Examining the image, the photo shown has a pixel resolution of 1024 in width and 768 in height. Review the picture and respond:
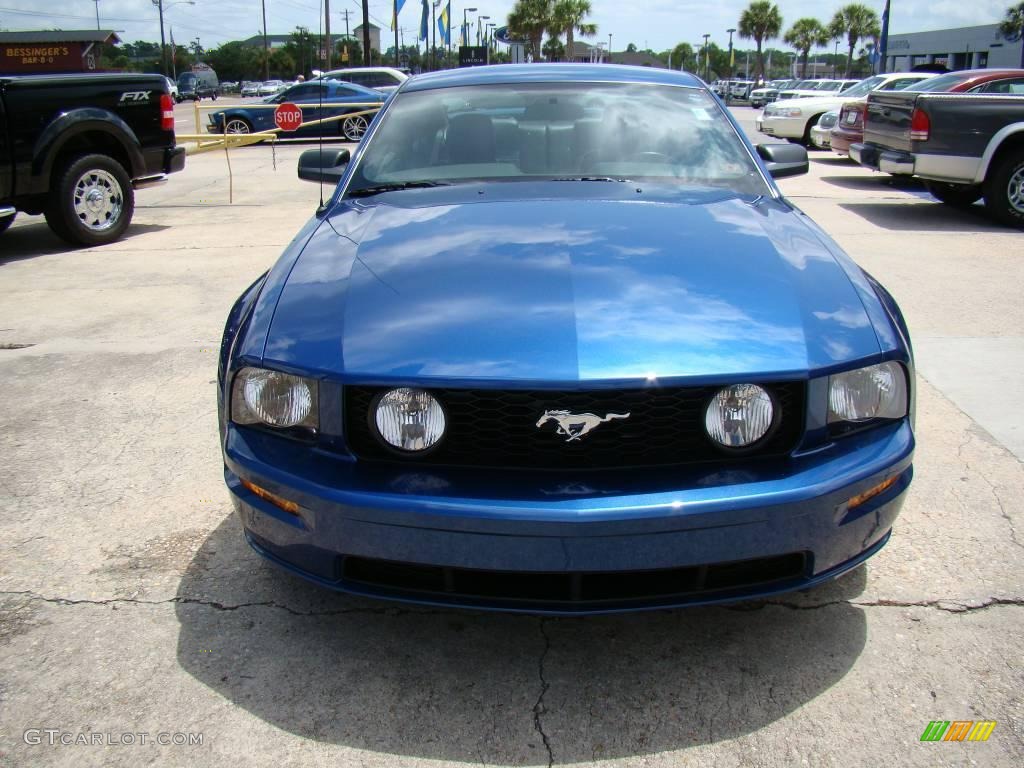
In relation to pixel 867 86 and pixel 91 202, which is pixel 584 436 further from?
pixel 867 86

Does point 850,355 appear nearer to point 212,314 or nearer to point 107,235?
point 212,314

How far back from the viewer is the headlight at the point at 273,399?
7.27 ft

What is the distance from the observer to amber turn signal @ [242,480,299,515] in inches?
85.1

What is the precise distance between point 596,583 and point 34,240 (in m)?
8.48

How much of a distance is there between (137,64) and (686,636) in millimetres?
99010

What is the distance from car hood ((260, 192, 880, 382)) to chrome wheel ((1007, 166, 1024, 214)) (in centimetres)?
745

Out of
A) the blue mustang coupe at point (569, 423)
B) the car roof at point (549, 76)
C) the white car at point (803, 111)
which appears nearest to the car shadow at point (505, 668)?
the blue mustang coupe at point (569, 423)

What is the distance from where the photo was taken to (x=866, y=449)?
7.25ft

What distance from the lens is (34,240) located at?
29.0 ft

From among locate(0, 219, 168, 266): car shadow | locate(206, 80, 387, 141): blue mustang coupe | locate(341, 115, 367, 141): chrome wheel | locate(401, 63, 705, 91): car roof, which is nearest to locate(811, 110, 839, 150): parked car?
locate(206, 80, 387, 141): blue mustang coupe

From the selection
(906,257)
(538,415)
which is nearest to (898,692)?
(538,415)

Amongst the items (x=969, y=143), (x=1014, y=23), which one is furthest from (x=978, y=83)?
(x=1014, y=23)

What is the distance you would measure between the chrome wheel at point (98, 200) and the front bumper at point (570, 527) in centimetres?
691

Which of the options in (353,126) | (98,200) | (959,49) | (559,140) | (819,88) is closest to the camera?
(559,140)
